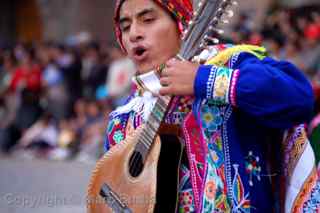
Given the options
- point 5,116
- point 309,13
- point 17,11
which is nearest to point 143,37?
point 309,13

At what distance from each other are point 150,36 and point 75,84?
1210 centimetres

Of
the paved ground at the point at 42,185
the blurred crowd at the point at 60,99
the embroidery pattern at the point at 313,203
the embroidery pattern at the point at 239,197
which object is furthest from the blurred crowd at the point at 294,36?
the embroidery pattern at the point at 239,197

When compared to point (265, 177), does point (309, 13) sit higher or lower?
higher

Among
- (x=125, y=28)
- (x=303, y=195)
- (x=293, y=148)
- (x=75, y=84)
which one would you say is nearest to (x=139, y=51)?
(x=125, y=28)

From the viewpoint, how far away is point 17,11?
24.4 metres

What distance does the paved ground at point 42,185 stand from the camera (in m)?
6.24

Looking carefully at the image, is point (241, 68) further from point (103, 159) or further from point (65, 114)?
point (65, 114)

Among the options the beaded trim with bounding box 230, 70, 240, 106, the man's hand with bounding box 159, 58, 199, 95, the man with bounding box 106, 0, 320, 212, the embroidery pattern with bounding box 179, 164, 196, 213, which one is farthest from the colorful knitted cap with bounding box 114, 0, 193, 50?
the embroidery pattern with bounding box 179, 164, 196, 213

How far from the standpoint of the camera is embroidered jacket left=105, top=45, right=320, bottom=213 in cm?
251

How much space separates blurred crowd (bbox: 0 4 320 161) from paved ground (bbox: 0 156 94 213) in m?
Result: 0.51

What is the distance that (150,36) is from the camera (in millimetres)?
2826

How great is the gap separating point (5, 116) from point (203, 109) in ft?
44.1

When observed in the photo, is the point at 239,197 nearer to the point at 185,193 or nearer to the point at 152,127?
the point at 185,193

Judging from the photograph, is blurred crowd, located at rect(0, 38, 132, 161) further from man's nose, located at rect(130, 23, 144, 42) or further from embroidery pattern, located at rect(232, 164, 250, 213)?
embroidery pattern, located at rect(232, 164, 250, 213)
